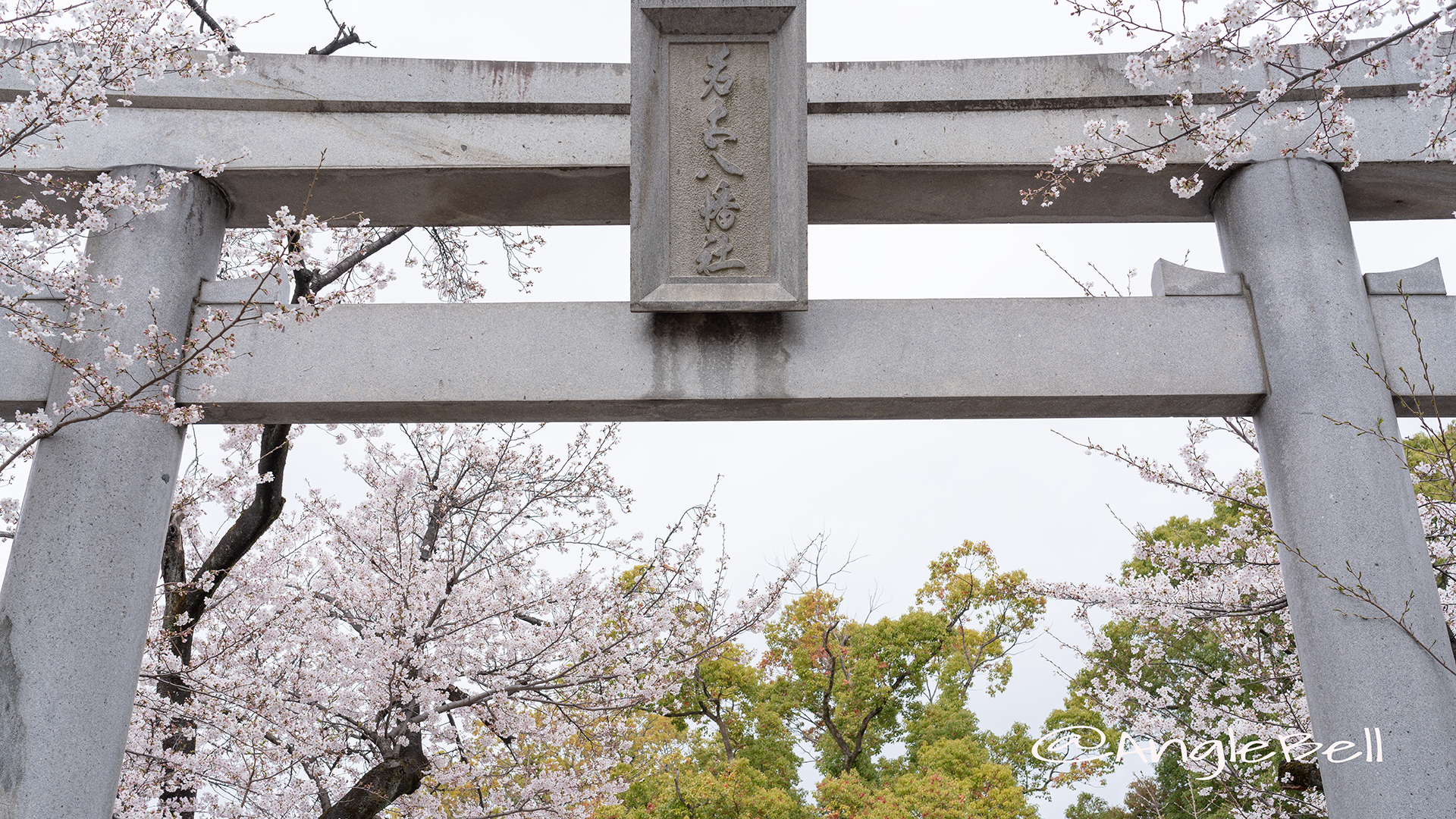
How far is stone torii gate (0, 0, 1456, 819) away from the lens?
3.68 metres

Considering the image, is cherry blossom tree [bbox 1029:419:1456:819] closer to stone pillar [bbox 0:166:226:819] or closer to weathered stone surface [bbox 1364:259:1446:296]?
weathered stone surface [bbox 1364:259:1446:296]

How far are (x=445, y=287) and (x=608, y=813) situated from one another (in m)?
7.96

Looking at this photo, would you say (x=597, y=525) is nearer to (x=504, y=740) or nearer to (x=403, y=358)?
(x=504, y=740)

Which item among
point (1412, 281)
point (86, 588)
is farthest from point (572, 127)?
point (1412, 281)

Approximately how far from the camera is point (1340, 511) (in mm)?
3820

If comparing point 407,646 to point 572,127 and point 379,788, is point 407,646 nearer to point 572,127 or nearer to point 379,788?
point 379,788

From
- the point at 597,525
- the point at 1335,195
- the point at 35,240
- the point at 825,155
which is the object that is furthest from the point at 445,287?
the point at 1335,195

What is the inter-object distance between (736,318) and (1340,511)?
8.56 feet

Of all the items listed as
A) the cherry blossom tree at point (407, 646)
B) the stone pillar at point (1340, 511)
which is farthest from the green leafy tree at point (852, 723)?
the stone pillar at point (1340, 511)

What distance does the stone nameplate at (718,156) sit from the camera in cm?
399

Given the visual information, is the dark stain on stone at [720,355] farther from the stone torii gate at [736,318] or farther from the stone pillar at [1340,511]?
the stone pillar at [1340,511]

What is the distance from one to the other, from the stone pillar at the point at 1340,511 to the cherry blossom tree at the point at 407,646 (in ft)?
13.0

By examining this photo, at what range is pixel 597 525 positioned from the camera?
8227 mm

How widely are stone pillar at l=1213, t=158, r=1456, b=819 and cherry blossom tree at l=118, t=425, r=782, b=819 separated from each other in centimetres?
396
